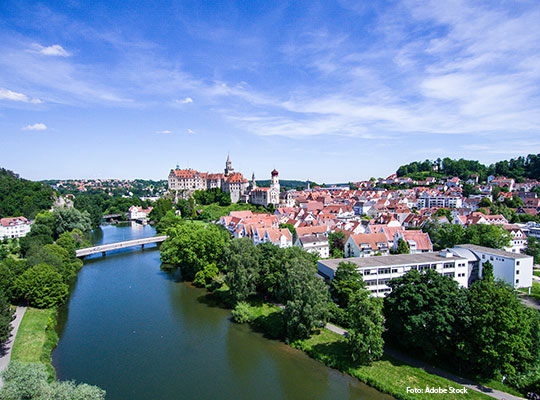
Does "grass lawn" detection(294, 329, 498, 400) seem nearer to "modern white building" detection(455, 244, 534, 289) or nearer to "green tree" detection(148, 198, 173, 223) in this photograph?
"modern white building" detection(455, 244, 534, 289)

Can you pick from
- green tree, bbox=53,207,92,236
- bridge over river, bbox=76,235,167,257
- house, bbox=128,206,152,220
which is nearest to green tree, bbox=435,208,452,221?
bridge over river, bbox=76,235,167,257

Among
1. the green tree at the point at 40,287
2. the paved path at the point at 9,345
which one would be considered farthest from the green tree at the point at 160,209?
the paved path at the point at 9,345

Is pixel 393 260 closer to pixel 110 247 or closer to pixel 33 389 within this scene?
pixel 33 389

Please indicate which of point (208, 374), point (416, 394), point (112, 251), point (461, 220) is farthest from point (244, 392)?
point (461, 220)

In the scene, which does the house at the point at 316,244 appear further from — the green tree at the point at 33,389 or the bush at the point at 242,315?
the green tree at the point at 33,389

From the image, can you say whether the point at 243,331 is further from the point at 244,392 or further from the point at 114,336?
the point at 114,336
